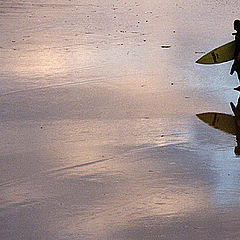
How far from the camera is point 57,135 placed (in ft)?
23.9

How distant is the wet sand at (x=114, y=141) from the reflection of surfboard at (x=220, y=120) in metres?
0.13

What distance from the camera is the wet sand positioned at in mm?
5184

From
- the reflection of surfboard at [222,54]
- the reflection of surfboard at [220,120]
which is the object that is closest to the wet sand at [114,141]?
the reflection of surfboard at [220,120]

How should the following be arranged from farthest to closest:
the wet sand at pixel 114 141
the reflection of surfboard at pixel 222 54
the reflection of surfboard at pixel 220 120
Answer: the reflection of surfboard at pixel 222 54 < the reflection of surfboard at pixel 220 120 < the wet sand at pixel 114 141

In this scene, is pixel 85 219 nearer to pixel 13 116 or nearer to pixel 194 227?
pixel 194 227

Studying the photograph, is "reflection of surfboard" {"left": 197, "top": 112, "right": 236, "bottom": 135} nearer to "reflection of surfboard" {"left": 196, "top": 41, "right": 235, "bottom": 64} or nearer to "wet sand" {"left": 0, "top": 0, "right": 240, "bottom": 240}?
"wet sand" {"left": 0, "top": 0, "right": 240, "bottom": 240}

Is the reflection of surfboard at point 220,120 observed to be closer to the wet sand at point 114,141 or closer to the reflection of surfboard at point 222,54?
the wet sand at point 114,141

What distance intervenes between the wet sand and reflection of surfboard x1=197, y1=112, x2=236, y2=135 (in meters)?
0.13

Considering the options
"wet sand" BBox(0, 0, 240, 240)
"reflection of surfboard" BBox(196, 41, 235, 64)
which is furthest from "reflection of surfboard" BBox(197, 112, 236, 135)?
"reflection of surfboard" BBox(196, 41, 235, 64)

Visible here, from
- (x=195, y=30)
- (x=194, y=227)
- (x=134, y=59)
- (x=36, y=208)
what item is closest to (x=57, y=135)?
(x=36, y=208)

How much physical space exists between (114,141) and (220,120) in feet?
5.37

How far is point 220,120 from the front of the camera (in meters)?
7.99

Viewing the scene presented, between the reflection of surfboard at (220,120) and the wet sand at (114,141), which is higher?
the wet sand at (114,141)

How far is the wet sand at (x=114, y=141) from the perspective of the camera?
518cm
